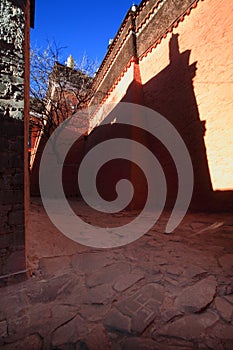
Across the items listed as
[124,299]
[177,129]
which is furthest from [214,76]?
[124,299]

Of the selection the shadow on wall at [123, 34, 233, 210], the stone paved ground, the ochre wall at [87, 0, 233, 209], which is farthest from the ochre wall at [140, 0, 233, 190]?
the stone paved ground

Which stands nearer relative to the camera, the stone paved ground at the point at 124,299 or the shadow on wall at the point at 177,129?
the stone paved ground at the point at 124,299

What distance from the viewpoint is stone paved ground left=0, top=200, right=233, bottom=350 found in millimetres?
1666

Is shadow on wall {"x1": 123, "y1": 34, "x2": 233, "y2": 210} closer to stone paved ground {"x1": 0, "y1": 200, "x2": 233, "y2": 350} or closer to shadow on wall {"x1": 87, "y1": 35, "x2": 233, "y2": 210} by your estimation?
shadow on wall {"x1": 87, "y1": 35, "x2": 233, "y2": 210}

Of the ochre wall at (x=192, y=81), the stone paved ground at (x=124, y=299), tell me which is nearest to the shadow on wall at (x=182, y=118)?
the ochre wall at (x=192, y=81)

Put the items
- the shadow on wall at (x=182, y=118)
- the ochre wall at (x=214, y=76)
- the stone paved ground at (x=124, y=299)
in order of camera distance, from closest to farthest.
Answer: the stone paved ground at (x=124, y=299)
the ochre wall at (x=214, y=76)
the shadow on wall at (x=182, y=118)

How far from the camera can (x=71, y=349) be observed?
5.20 ft

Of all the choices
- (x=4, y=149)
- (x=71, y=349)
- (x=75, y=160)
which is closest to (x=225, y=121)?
(x=4, y=149)

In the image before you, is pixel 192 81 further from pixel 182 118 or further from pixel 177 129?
pixel 177 129

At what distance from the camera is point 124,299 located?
85.5 inches

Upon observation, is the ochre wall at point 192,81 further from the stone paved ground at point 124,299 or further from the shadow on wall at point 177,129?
the stone paved ground at point 124,299

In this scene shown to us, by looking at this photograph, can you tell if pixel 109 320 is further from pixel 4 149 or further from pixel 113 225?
pixel 113 225

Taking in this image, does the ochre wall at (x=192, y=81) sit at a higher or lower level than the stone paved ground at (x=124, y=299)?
higher

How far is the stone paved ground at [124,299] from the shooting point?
5.47 feet
